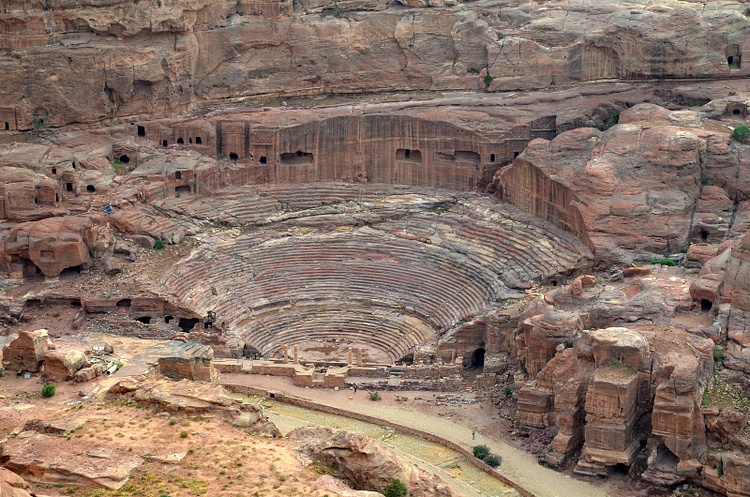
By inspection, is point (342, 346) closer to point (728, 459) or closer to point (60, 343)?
point (60, 343)

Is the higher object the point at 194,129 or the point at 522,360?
the point at 194,129

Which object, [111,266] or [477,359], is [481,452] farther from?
[111,266]

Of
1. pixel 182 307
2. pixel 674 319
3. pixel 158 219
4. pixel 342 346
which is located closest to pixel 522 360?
pixel 674 319

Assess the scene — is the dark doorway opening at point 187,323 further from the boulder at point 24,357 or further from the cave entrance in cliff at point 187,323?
the boulder at point 24,357

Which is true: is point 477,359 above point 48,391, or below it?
below

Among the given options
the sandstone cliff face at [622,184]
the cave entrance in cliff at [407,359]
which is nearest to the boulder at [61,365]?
the cave entrance in cliff at [407,359]

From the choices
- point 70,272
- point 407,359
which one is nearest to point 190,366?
point 407,359
